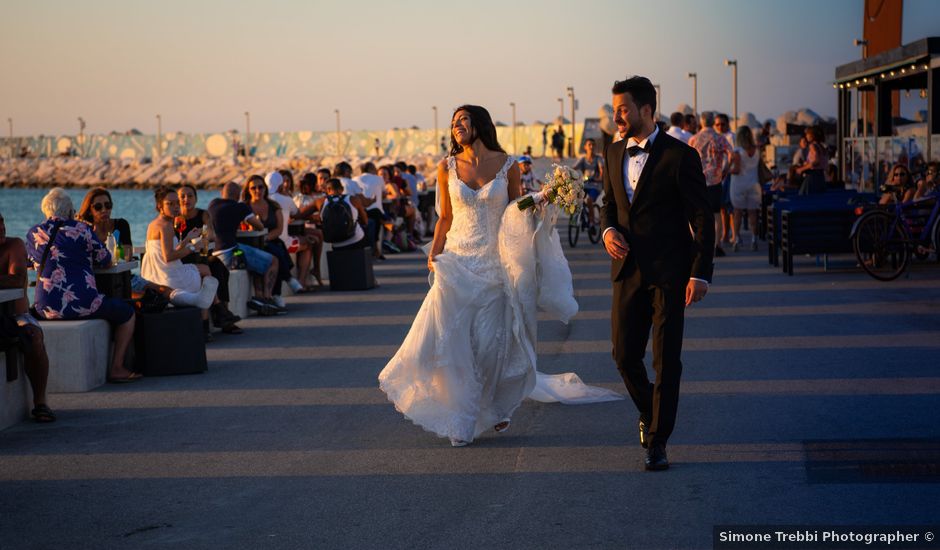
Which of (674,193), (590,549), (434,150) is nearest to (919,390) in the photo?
(674,193)

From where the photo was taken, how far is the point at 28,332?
927 cm

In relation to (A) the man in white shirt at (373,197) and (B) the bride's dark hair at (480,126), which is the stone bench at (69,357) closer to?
(B) the bride's dark hair at (480,126)

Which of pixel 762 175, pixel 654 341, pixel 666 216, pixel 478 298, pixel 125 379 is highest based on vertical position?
pixel 666 216

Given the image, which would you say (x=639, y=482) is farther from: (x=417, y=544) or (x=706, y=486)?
(x=417, y=544)

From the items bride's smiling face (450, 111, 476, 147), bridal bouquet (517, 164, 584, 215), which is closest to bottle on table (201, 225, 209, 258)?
bride's smiling face (450, 111, 476, 147)

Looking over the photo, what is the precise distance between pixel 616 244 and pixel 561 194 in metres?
1.44

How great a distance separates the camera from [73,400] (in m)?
10.1

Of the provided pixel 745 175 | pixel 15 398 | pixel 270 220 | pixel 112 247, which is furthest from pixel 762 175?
pixel 15 398

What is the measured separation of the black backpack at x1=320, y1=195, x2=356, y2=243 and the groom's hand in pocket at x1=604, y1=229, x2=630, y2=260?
1224 cm

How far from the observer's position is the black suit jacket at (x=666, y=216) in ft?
22.6

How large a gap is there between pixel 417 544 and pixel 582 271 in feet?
49.0

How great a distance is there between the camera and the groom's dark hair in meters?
7.03

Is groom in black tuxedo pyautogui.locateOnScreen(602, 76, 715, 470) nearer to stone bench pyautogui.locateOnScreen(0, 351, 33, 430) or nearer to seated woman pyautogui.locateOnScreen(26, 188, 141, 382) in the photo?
stone bench pyautogui.locateOnScreen(0, 351, 33, 430)

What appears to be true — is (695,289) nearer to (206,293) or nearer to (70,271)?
(70,271)
